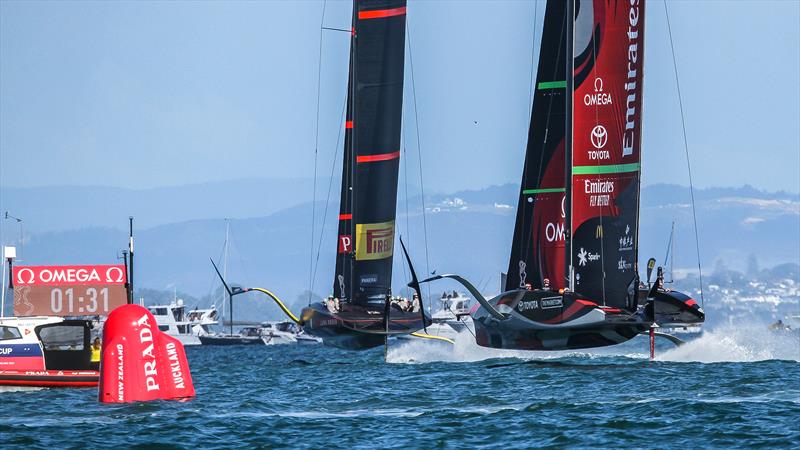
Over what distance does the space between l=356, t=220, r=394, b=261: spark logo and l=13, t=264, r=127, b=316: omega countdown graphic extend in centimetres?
1864

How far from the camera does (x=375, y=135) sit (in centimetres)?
5297

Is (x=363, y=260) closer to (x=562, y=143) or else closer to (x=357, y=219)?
(x=357, y=219)

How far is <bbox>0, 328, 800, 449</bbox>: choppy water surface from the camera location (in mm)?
22672

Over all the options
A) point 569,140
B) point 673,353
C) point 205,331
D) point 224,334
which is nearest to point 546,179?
point 569,140

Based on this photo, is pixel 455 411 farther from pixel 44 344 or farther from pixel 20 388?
pixel 20 388

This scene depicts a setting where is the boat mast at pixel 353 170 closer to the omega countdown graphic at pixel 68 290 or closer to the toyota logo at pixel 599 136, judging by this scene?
the toyota logo at pixel 599 136

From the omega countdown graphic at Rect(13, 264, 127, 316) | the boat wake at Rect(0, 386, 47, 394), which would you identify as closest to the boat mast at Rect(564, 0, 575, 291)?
the omega countdown graphic at Rect(13, 264, 127, 316)

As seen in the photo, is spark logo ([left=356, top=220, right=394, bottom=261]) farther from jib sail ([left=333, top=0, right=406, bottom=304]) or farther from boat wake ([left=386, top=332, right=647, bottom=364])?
boat wake ([left=386, top=332, right=647, bottom=364])

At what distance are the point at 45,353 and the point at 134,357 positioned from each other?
24.0 ft

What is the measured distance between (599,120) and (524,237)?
18.3 ft

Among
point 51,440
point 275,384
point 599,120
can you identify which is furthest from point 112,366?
point 599,120

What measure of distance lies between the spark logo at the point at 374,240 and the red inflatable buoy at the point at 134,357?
25.7 meters

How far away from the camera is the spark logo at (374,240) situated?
5234 centimetres

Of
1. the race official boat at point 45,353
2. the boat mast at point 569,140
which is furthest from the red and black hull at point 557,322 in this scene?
the race official boat at point 45,353
